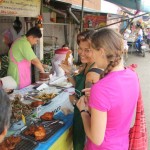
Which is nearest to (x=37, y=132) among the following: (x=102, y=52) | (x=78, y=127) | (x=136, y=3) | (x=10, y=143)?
(x=10, y=143)

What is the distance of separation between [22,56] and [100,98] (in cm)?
232

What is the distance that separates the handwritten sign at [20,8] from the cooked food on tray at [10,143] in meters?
2.51

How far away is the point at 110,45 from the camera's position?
126cm

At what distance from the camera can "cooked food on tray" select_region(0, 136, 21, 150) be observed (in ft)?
4.86

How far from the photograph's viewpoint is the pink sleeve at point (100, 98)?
122cm

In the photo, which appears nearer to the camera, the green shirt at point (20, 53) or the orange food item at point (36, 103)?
A: the orange food item at point (36, 103)

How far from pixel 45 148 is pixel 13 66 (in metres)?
2.03

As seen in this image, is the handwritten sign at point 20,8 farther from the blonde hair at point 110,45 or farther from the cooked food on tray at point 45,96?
the blonde hair at point 110,45

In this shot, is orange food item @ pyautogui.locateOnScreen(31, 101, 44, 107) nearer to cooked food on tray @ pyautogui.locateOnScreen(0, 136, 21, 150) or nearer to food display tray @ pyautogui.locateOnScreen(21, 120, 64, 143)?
food display tray @ pyautogui.locateOnScreen(21, 120, 64, 143)

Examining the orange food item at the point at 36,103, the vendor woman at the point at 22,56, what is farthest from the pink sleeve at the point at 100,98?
the vendor woman at the point at 22,56

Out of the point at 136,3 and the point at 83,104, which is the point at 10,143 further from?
the point at 136,3

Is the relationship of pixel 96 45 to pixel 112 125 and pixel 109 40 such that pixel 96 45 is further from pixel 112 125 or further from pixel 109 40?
pixel 112 125

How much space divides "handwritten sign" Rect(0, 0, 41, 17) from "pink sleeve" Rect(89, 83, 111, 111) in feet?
9.24

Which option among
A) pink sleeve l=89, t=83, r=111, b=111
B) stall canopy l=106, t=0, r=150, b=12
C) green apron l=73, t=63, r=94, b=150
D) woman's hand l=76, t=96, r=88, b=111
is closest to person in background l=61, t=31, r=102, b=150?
green apron l=73, t=63, r=94, b=150
